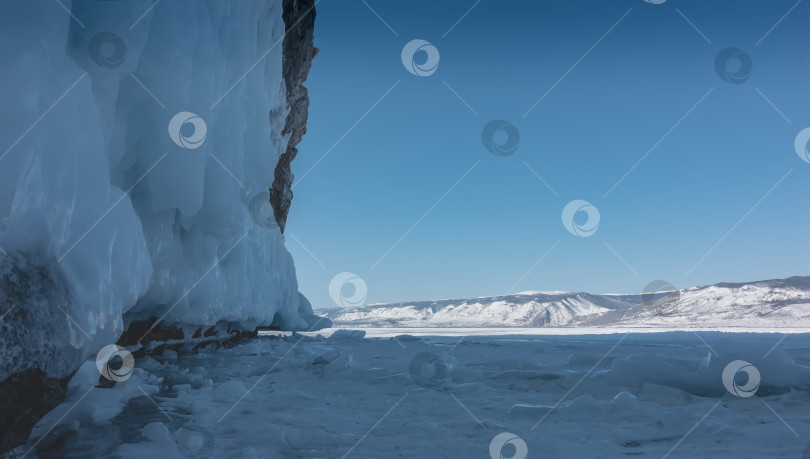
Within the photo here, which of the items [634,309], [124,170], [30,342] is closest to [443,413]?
[30,342]

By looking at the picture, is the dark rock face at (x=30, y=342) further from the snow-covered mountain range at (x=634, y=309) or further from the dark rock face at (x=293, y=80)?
the snow-covered mountain range at (x=634, y=309)

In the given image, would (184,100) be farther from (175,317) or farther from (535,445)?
(535,445)

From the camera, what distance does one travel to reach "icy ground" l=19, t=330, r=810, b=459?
2.71 m

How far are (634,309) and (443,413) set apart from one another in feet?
292

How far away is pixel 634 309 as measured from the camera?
3243 inches

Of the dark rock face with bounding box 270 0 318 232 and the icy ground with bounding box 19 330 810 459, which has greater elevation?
the dark rock face with bounding box 270 0 318 232

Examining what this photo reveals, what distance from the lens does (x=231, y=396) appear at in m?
4.35

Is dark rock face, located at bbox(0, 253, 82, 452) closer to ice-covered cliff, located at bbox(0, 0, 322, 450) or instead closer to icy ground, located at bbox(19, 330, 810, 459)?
ice-covered cliff, located at bbox(0, 0, 322, 450)

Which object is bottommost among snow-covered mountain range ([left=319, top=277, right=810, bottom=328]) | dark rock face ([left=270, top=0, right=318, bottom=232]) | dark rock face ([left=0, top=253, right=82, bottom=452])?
dark rock face ([left=0, top=253, right=82, bottom=452])

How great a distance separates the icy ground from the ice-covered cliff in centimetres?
67

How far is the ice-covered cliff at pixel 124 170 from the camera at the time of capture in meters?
2.26

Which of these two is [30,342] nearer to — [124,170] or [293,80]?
[124,170]

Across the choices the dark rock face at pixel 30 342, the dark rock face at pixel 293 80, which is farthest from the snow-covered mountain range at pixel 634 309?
the dark rock face at pixel 30 342

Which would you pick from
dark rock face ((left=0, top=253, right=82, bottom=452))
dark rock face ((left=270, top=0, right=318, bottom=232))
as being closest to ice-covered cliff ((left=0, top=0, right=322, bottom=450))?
dark rock face ((left=0, top=253, right=82, bottom=452))
